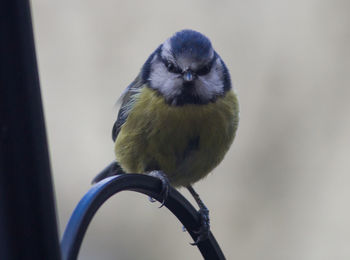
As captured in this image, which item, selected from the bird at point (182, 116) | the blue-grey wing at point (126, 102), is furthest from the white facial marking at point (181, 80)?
the blue-grey wing at point (126, 102)

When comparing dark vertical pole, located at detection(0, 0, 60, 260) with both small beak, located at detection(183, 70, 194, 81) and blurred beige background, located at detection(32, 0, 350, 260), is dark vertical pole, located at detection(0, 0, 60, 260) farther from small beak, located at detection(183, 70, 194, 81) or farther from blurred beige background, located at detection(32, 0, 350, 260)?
blurred beige background, located at detection(32, 0, 350, 260)

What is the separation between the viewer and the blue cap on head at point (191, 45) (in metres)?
2.74

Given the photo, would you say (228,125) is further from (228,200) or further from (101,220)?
(101,220)

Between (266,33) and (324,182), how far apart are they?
121cm

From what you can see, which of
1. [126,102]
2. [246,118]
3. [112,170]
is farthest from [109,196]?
[246,118]

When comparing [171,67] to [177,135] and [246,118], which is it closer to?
[177,135]

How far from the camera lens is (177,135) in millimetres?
2689

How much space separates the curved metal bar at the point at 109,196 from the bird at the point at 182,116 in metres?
0.57

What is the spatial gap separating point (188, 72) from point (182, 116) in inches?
7.4

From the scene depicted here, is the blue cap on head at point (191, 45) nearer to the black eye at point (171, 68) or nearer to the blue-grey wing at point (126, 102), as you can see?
the black eye at point (171, 68)

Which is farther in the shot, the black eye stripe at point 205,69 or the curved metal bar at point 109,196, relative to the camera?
the black eye stripe at point 205,69

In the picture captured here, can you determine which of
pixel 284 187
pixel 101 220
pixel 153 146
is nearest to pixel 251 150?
pixel 284 187

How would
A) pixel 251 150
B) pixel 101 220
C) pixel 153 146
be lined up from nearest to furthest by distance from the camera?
pixel 153 146
pixel 251 150
pixel 101 220

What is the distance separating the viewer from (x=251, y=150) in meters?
4.76
